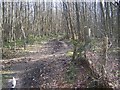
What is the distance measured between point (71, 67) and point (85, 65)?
141 millimetres

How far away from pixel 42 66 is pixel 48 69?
7 cm

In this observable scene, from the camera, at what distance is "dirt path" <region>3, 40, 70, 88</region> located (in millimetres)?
1952

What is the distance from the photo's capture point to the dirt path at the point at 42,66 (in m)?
1.95

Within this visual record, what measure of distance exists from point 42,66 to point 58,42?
10.8 inches

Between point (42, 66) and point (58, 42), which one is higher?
point (58, 42)

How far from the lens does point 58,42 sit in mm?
1973

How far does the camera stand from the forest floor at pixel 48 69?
1946mm

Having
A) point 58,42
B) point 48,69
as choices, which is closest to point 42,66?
point 48,69

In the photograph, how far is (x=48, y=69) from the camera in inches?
77.9

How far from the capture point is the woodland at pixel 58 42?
1934mm

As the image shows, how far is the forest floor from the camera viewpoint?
6.39 feet

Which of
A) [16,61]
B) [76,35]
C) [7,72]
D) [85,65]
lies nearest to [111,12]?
[76,35]

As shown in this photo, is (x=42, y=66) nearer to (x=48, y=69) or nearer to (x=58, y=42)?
(x=48, y=69)

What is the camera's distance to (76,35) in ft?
6.35
